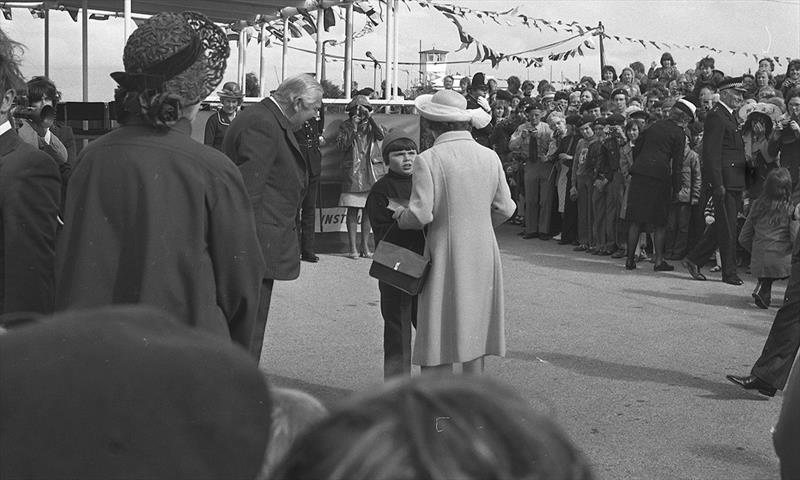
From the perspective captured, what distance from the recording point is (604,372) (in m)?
7.43

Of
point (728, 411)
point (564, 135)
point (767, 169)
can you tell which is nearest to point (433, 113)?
point (728, 411)

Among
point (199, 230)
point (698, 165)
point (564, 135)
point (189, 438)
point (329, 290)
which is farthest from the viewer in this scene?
point (564, 135)

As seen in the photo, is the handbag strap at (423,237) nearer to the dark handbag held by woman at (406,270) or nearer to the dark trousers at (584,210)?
the dark handbag held by woman at (406,270)

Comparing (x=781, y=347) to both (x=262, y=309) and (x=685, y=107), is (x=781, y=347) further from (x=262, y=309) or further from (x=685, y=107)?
(x=685, y=107)

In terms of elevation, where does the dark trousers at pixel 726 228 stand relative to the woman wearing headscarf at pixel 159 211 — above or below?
below

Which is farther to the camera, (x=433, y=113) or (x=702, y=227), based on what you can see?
(x=702, y=227)

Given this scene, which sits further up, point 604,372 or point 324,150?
point 324,150

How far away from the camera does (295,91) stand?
19.6 feet

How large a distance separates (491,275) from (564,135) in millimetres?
10695

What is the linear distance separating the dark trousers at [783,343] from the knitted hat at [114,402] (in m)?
5.68

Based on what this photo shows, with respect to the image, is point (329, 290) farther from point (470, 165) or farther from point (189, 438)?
point (189, 438)

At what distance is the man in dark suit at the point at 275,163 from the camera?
5.77m

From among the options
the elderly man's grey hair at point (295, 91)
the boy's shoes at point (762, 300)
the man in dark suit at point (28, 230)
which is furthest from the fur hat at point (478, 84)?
the man in dark suit at point (28, 230)

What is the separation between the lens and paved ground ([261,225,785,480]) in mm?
5684
